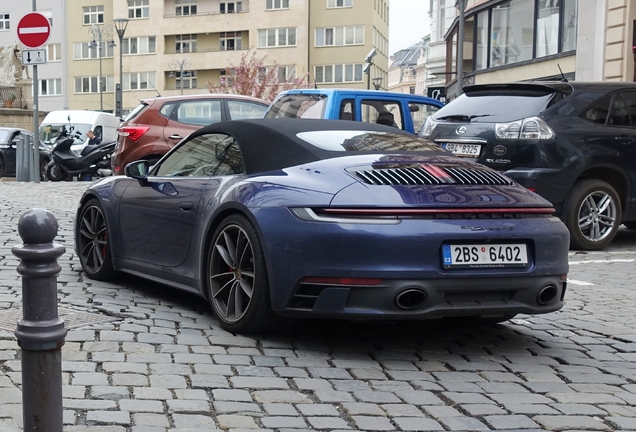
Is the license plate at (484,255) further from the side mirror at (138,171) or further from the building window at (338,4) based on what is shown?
the building window at (338,4)

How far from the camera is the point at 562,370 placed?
5.05 m

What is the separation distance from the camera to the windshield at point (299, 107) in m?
12.4

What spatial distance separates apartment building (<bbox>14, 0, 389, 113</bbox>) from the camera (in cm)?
7825

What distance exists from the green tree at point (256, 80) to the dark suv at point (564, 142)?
2502 inches

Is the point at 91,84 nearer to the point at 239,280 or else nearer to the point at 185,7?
the point at 185,7

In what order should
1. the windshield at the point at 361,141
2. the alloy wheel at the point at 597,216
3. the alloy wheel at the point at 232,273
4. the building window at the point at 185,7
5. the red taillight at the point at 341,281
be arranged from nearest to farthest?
the red taillight at the point at 341,281
the alloy wheel at the point at 232,273
the windshield at the point at 361,141
the alloy wheel at the point at 597,216
the building window at the point at 185,7

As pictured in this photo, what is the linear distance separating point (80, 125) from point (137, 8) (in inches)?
2050

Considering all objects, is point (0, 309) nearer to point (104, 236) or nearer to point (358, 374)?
point (104, 236)

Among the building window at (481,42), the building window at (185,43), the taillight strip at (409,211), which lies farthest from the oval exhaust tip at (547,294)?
the building window at (185,43)

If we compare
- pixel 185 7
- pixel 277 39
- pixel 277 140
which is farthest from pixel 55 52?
pixel 277 140

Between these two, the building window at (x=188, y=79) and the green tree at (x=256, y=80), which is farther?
the building window at (x=188, y=79)

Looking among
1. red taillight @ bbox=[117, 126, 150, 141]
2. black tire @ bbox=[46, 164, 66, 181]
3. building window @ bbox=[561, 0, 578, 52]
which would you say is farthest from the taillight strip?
building window @ bbox=[561, 0, 578, 52]

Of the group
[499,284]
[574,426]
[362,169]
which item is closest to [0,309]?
[362,169]

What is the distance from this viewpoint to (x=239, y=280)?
5520 mm
